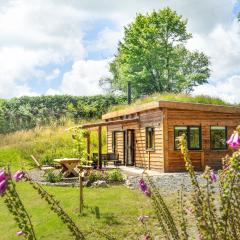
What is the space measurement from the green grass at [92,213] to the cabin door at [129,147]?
10.5 meters

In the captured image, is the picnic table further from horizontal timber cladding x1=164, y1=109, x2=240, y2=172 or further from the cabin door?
the cabin door

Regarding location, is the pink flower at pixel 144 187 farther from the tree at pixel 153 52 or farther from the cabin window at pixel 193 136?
the tree at pixel 153 52

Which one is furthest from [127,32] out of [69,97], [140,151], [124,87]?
[140,151]

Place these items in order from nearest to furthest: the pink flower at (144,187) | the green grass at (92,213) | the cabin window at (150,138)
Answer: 1. the pink flower at (144,187)
2. the green grass at (92,213)
3. the cabin window at (150,138)

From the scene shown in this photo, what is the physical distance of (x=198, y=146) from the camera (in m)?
22.5

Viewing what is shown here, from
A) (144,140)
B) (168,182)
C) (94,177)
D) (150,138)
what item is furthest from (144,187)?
(144,140)

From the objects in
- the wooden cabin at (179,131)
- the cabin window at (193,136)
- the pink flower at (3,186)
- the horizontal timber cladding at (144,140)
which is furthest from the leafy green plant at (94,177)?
the pink flower at (3,186)

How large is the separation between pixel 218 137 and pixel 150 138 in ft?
10.6

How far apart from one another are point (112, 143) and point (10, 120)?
1258cm

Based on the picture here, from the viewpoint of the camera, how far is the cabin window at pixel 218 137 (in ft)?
74.8

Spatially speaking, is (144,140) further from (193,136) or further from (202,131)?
(202,131)

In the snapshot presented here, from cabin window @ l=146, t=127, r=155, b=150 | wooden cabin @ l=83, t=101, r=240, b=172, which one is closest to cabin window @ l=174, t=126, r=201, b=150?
wooden cabin @ l=83, t=101, r=240, b=172

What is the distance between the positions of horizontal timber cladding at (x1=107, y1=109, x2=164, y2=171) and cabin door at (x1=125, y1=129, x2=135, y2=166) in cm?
34

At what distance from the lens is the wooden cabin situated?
70.4 feet
